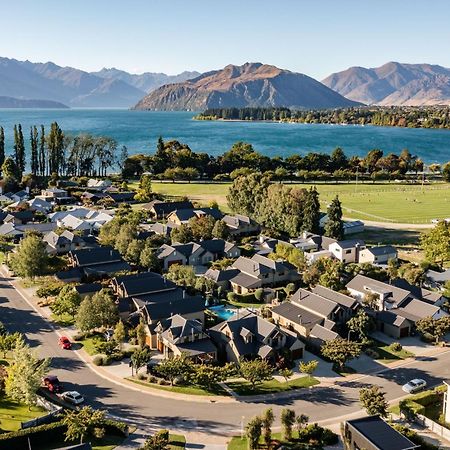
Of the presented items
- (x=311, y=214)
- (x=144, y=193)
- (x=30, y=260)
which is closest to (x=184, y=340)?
(x=30, y=260)

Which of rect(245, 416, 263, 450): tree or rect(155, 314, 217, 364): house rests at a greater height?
rect(155, 314, 217, 364): house

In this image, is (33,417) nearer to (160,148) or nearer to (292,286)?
(292,286)

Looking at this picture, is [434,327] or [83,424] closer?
[83,424]

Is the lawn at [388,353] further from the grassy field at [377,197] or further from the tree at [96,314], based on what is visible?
the grassy field at [377,197]

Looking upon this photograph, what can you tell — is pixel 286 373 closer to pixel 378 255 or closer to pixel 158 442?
pixel 158 442

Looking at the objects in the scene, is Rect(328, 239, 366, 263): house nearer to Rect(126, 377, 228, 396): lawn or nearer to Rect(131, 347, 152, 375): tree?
Rect(126, 377, 228, 396): lawn

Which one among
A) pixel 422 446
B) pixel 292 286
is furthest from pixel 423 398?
pixel 292 286

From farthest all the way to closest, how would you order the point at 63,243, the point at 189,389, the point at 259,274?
the point at 63,243, the point at 259,274, the point at 189,389

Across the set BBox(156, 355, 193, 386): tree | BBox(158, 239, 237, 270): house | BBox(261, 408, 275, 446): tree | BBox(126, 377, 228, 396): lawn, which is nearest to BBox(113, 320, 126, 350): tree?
BBox(126, 377, 228, 396): lawn
